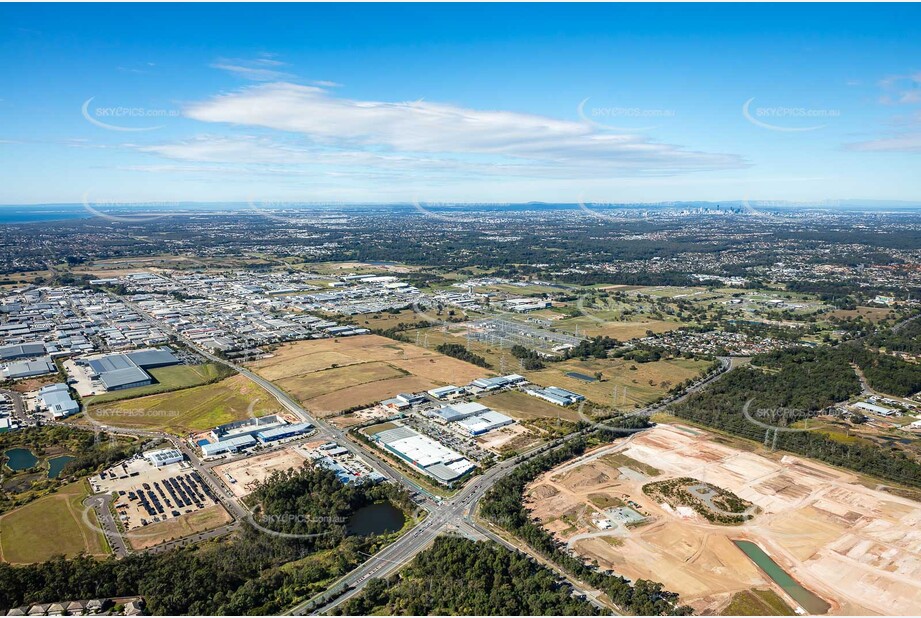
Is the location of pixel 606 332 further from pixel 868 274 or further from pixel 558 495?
pixel 868 274

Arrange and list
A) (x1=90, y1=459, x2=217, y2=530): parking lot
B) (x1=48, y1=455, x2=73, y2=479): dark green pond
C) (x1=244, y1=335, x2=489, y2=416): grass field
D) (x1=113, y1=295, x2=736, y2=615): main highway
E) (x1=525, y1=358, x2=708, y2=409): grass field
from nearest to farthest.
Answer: (x1=113, y1=295, x2=736, y2=615): main highway → (x1=90, y1=459, x2=217, y2=530): parking lot → (x1=48, y1=455, x2=73, y2=479): dark green pond → (x1=244, y1=335, x2=489, y2=416): grass field → (x1=525, y1=358, x2=708, y2=409): grass field

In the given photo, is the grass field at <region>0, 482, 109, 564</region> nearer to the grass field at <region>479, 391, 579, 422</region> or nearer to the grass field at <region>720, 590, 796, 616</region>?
the grass field at <region>479, 391, 579, 422</region>

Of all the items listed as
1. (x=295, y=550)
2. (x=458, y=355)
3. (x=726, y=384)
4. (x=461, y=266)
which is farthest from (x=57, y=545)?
(x=461, y=266)

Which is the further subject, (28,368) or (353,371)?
(353,371)

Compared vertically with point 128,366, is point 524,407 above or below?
below

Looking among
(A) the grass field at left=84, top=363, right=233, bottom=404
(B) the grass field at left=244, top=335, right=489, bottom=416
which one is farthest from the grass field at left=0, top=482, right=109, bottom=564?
(B) the grass field at left=244, top=335, right=489, bottom=416

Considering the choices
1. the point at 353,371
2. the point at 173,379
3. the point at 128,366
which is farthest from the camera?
the point at 353,371

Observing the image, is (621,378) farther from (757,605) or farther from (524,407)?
(757,605)

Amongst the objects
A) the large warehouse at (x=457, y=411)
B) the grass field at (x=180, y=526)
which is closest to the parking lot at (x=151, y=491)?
the grass field at (x=180, y=526)

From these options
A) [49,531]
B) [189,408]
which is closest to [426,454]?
[49,531]
